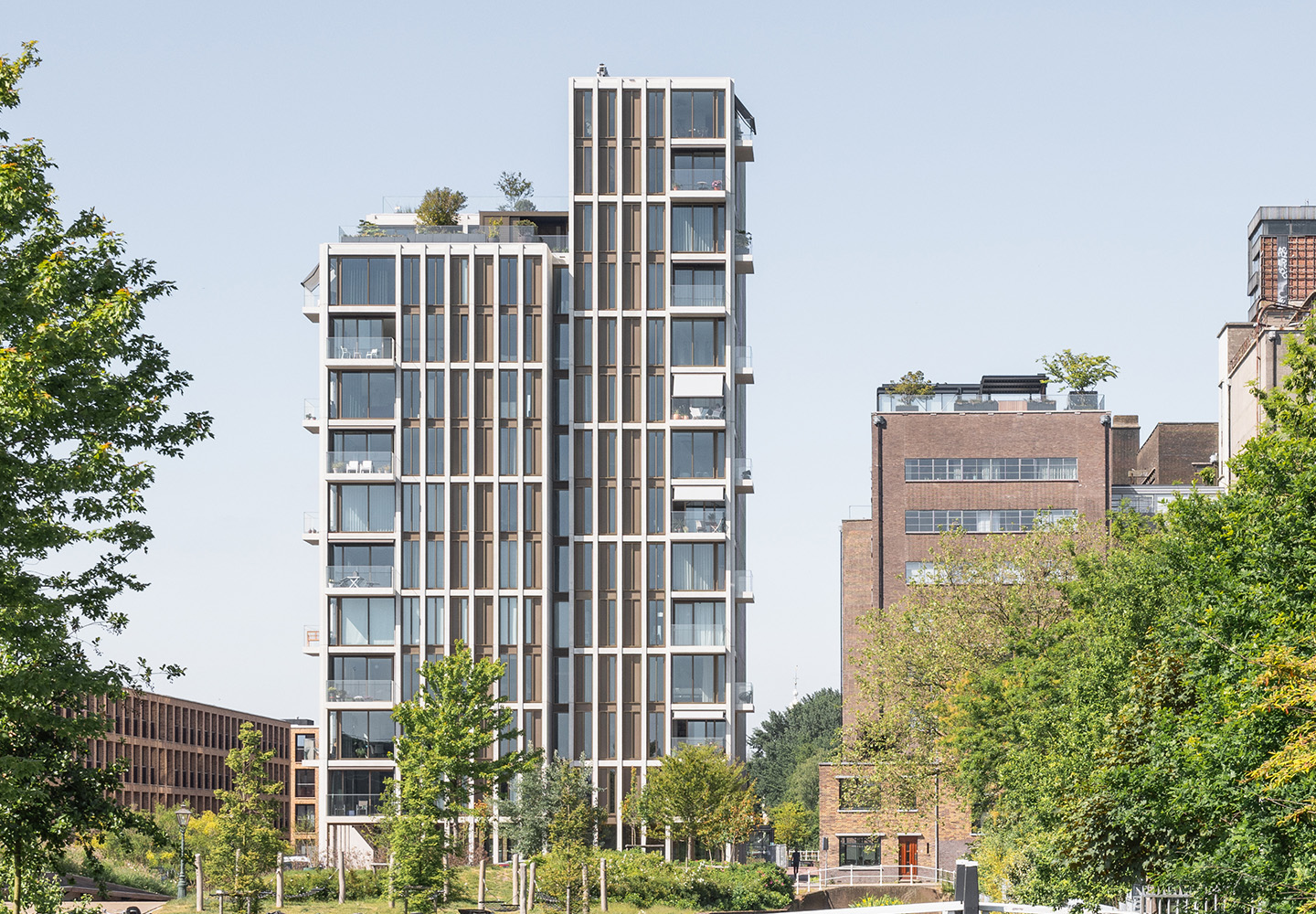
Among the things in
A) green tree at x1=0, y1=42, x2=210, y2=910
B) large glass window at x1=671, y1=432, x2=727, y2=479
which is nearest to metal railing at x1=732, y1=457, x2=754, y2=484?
large glass window at x1=671, y1=432, x2=727, y2=479

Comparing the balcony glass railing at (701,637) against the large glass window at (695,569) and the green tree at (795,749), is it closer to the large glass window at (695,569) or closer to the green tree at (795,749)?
the large glass window at (695,569)

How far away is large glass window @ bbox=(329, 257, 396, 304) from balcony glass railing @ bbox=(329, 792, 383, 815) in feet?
86.0

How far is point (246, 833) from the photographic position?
2279 inches

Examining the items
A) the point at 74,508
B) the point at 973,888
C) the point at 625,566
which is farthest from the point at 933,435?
the point at 973,888

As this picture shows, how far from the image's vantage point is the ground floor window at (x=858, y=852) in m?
94.2

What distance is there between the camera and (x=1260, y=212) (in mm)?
85062

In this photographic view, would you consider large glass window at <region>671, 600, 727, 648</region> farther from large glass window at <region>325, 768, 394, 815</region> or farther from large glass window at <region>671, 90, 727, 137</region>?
large glass window at <region>671, 90, 727, 137</region>

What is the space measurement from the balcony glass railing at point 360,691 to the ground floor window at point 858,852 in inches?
1096

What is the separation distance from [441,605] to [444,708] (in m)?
25.2

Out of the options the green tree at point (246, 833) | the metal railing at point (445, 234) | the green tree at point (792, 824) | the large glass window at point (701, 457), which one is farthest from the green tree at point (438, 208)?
the green tree at point (792, 824)

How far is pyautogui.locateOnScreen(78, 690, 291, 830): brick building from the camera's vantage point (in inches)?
5162

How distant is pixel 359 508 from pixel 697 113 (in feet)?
93.4

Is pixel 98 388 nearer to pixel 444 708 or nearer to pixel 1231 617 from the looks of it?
pixel 1231 617

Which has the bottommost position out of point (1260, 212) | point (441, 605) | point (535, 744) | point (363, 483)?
point (535, 744)
